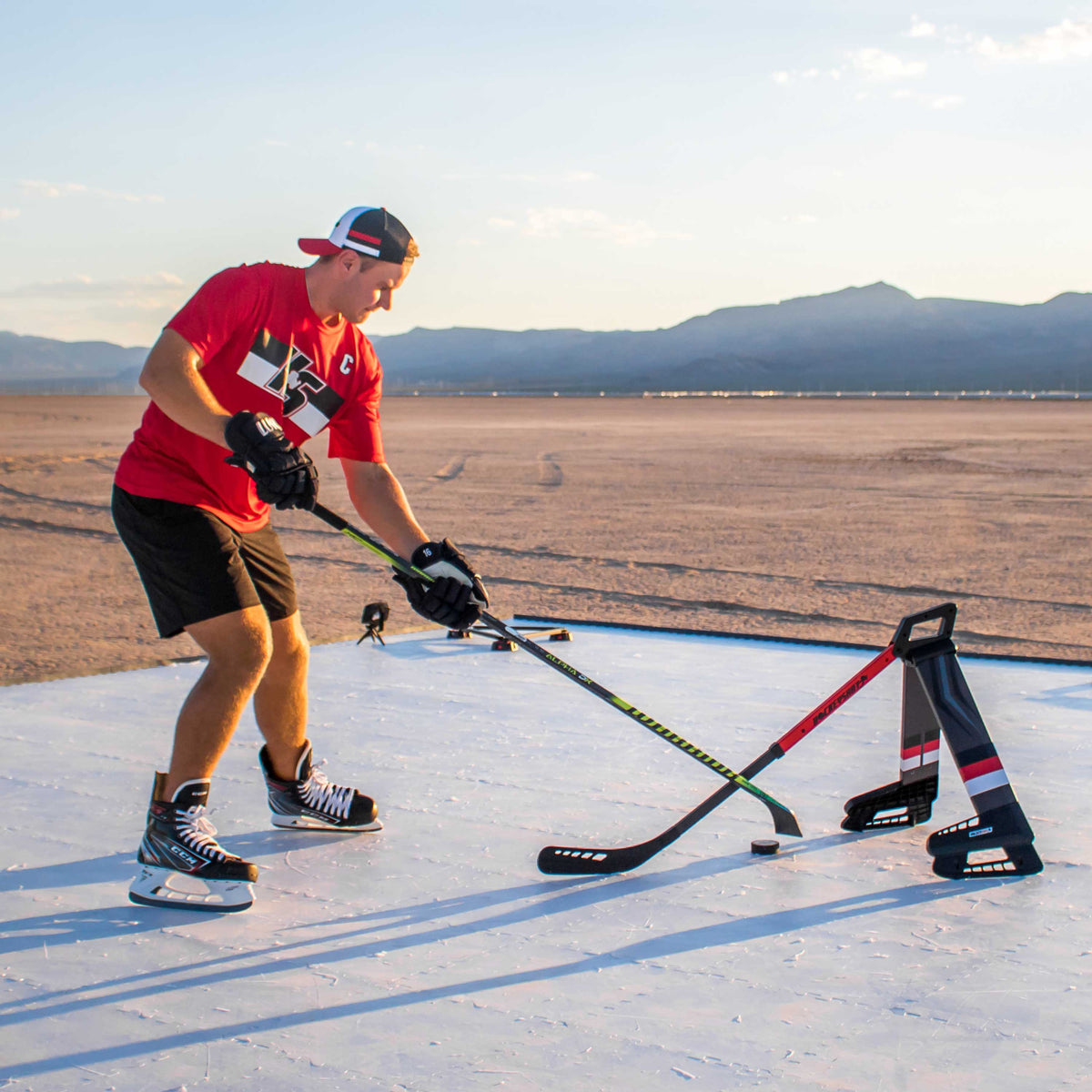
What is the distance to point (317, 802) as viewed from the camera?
3586 mm

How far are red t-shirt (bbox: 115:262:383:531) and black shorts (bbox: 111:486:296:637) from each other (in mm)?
47

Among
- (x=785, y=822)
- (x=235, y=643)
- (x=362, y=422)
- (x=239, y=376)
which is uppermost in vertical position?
(x=239, y=376)

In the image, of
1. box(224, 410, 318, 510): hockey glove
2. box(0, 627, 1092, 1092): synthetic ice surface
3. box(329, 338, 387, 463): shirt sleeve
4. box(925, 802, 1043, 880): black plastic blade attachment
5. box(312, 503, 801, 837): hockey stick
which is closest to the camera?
box(0, 627, 1092, 1092): synthetic ice surface

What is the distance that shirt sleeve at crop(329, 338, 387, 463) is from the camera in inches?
144

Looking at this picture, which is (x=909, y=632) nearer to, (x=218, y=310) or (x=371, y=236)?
(x=371, y=236)

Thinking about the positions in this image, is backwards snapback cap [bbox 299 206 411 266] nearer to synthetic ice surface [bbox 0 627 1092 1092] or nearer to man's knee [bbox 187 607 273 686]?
man's knee [bbox 187 607 273 686]

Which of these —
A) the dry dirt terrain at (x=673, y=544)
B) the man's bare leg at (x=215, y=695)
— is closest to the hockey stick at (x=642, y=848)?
the man's bare leg at (x=215, y=695)

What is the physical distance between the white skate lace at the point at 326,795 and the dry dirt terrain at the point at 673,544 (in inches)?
97.6

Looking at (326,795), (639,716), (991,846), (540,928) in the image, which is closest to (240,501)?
(326,795)

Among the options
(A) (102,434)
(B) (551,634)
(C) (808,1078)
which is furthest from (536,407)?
(C) (808,1078)

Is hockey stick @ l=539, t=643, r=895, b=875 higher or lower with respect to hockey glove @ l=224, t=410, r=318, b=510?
lower

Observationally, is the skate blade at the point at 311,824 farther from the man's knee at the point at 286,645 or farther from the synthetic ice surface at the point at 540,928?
the man's knee at the point at 286,645

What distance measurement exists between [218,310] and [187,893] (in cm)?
150

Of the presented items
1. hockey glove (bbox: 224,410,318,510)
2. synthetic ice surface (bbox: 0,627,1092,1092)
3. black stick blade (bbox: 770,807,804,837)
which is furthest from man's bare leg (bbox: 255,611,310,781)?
black stick blade (bbox: 770,807,804,837)
